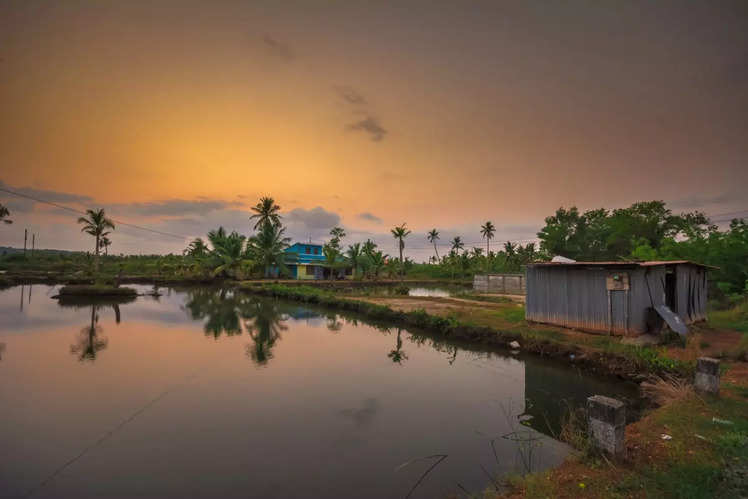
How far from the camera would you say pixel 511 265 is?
50.8 meters

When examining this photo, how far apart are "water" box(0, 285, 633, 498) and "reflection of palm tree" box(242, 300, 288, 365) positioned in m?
0.21

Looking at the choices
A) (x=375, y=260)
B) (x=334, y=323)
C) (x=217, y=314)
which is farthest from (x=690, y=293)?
(x=375, y=260)

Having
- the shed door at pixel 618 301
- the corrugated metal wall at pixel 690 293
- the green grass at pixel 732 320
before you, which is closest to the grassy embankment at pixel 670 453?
the shed door at pixel 618 301

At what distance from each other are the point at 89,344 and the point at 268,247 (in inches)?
1204

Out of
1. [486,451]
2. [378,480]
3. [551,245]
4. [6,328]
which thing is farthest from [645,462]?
[551,245]

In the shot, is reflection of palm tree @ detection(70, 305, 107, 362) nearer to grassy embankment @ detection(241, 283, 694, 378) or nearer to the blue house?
grassy embankment @ detection(241, 283, 694, 378)

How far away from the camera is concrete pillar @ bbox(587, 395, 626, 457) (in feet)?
13.0

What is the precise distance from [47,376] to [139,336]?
5085 millimetres

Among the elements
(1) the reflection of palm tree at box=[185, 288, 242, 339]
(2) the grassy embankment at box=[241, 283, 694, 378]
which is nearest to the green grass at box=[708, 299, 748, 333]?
(2) the grassy embankment at box=[241, 283, 694, 378]

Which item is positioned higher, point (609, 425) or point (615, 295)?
point (615, 295)

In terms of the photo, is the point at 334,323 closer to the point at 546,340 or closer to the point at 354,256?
the point at 546,340

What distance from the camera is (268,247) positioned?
140ft

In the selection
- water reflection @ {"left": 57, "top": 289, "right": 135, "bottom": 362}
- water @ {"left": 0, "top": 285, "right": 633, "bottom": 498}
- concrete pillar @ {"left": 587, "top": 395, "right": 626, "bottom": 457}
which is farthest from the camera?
water reflection @ {"left": 57, "top": 289, "right": 135, "bottom": 362}

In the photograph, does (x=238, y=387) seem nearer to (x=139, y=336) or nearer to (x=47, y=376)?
(x=47, y=376)
